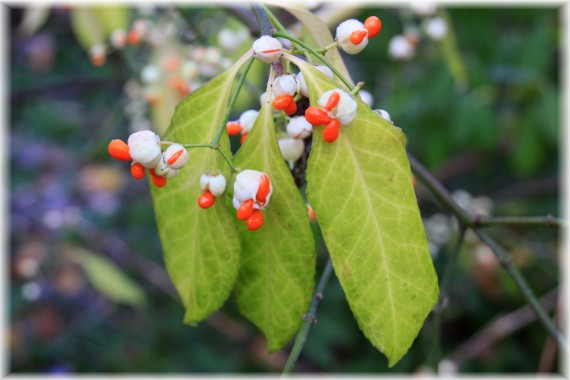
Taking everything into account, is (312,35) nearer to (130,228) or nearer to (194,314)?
(194,314)

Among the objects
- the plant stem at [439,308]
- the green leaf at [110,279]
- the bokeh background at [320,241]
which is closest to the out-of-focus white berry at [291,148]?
the plant stem at [439,308]

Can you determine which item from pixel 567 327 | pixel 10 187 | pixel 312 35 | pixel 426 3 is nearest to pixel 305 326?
pixel 312 35

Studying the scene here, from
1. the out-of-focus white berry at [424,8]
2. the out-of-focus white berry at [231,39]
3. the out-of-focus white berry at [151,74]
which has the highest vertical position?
the out-of-focus white berry at [424,8]

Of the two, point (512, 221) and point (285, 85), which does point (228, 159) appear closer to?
point (285, 85)

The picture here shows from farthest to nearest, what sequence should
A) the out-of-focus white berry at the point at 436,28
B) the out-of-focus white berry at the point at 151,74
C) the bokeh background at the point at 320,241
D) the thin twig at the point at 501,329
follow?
the thin twig at the point at 501,329 < the bokeh background at the point at 320,241 < the out-of-focus white berry at the point at 151,74 < the out-of-focus white berry at the point at 436,28

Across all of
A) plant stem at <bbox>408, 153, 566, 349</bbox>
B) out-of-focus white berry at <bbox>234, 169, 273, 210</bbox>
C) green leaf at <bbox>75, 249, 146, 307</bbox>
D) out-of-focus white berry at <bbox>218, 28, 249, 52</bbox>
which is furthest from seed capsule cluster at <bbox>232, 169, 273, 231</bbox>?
green leaf at <bbox>75, 249, 146, 307</bbox>

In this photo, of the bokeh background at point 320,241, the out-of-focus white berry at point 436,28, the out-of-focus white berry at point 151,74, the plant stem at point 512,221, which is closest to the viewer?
the plant stem at point 512,221

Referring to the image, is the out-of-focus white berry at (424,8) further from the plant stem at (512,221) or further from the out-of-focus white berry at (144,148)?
the out-of-focus white berry at (144,148)
